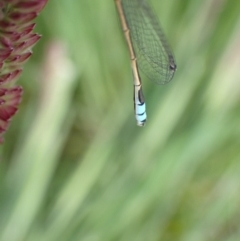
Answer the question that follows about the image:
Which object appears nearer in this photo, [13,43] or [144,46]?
[13,43]

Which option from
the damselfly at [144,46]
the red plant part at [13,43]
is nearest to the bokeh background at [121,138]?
the damselfly at [144,46]

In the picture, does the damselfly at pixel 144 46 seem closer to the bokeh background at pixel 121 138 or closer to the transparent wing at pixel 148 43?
the transparent wing at pixel 148 43

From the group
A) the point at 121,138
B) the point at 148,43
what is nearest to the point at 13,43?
the point at 148,43

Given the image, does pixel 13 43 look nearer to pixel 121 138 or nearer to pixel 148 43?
pixel 148 43

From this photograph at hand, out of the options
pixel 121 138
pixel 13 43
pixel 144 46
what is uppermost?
pixel 13 43

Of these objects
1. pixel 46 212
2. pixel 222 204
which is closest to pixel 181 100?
pixel 222 204

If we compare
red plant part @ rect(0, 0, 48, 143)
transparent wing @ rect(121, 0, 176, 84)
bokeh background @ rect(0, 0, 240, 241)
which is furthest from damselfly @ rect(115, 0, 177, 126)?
red plant part @ rect(0, 0, 48, 143)
